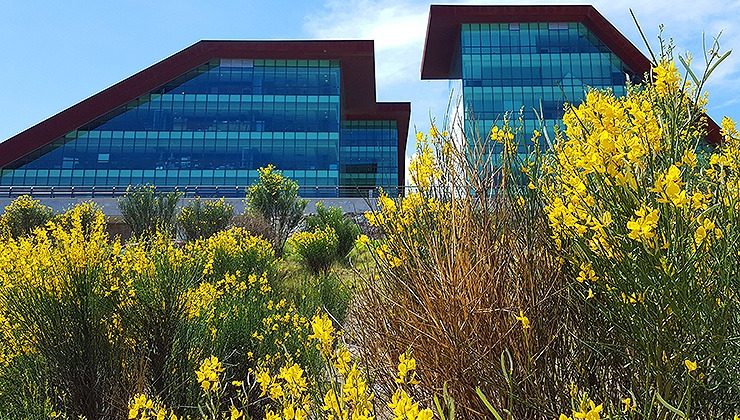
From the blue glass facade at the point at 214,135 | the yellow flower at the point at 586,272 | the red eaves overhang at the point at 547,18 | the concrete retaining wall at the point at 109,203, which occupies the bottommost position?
the yellow flower at the point at 586,272

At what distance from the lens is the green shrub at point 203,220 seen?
14717 millimetres

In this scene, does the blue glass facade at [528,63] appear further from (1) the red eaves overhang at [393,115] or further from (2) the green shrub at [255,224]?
(2) the green shrub at [255,224]

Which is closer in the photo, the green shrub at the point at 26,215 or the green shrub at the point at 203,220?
the green shrub at the point at 203,220

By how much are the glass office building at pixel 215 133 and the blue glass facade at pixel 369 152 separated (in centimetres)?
821

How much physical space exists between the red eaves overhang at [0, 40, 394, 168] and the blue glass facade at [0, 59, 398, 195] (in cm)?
60

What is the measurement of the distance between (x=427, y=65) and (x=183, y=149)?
20375mm

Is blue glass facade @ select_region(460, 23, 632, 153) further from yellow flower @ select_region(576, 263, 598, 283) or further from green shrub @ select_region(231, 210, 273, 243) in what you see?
yellow flower @ select_region(576, 263, 598, 283)

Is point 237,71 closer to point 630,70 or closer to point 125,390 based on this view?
point 630,70

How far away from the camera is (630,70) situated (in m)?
36.6

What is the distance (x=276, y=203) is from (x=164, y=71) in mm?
27532

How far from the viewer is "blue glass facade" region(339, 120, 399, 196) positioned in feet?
154

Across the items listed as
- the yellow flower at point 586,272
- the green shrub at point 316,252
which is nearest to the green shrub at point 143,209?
the green shrub at point 316,252

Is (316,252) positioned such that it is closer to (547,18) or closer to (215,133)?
(215,133)

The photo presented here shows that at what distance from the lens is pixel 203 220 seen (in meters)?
15.2
